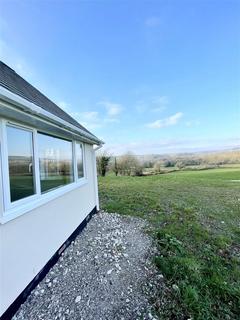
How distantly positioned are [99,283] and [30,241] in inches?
44.5

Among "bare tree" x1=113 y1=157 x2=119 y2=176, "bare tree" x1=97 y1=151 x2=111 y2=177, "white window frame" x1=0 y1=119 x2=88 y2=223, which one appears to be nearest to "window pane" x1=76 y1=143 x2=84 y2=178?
"white window frame" x1=0 y1=119 x2=88 y2=223

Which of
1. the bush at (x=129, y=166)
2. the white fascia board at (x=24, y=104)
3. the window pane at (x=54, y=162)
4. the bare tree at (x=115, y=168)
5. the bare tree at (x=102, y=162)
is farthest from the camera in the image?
the bush at (x=129, y=166)

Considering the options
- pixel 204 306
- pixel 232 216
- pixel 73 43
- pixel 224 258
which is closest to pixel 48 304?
pixel 204 306

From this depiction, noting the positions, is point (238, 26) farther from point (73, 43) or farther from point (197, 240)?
point (197, 240)

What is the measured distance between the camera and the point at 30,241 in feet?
8.15

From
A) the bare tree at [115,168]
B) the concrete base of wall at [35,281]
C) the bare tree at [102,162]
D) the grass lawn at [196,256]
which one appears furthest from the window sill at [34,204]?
the bare tree at [115,168]

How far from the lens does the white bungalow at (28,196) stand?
6.77 feet

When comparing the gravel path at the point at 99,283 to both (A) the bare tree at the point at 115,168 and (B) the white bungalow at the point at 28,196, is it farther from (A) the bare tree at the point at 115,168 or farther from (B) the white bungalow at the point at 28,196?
(A) the bare tree at the point at 115,168

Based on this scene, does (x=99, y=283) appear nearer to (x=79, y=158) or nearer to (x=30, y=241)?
(x=30, y=241)

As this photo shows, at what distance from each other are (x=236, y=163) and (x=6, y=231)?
3222 cm

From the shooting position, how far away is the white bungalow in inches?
81.2

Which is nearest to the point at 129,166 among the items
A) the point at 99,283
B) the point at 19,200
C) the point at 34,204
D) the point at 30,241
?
the point at 99,283

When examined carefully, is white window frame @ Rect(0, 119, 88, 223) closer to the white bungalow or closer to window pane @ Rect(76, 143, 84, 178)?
the white bungalow

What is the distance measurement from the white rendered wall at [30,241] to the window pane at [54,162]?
1.07 feet
